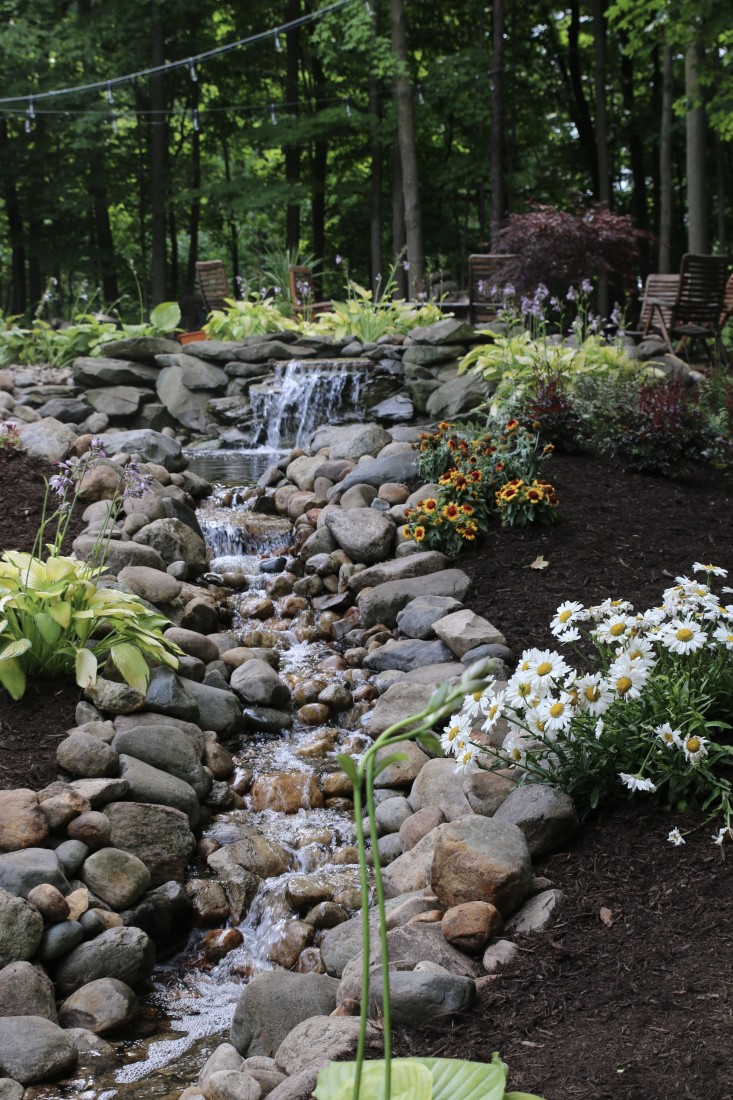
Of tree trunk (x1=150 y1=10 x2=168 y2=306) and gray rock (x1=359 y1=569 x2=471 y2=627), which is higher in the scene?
tree trunk (x1=150 y1=10 x2=168 y2=306)

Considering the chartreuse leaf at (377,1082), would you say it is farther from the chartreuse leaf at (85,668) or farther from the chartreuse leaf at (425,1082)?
the chartreuse leaf at (85,668)

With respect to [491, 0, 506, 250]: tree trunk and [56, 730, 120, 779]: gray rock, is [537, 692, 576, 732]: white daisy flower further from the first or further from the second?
[491, 0, 506, 250]: tree trunk

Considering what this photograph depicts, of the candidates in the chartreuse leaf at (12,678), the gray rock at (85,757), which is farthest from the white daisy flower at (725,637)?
the chartreuse leaf at (12,678)

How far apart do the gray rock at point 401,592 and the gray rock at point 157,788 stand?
1.83 meters

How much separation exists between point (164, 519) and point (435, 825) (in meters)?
3.19

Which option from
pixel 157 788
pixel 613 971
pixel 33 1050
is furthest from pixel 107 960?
pixel 613 971

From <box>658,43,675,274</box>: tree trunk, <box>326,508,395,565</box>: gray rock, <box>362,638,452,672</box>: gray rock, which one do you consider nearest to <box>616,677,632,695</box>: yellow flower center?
<box>362,638,452,672</box>: gray rock

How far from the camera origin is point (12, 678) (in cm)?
378

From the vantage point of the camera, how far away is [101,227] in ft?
57.8

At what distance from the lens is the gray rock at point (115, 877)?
3170mm

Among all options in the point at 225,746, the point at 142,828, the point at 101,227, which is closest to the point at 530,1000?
the point at 142,828

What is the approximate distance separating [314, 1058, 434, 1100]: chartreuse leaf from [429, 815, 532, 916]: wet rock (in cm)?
131

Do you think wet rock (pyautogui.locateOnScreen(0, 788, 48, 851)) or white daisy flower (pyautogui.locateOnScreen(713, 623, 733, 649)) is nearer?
white daisy flower (pyautogui.locateOnScreen(713, 623, 733, 649))

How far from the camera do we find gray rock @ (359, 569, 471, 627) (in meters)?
5.14
